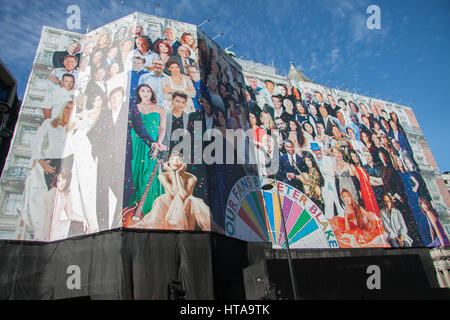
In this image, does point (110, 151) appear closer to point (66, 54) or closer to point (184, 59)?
point (184, 59)

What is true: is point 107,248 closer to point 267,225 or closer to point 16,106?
point 267,225

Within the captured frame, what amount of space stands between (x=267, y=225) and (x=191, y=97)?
11111mm

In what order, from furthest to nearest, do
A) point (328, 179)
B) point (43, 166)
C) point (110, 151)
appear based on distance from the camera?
point (328, 179)
point (43, 166)
point (110, 151)

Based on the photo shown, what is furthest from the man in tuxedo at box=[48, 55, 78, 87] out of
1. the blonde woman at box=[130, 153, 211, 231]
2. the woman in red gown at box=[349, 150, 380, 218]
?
the woman in red gown at box=[349, 150, 380, 218]

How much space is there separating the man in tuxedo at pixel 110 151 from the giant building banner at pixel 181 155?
0.27 ft

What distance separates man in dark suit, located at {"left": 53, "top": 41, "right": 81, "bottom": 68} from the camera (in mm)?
23859

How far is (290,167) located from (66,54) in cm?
2043

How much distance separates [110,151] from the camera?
1961cm

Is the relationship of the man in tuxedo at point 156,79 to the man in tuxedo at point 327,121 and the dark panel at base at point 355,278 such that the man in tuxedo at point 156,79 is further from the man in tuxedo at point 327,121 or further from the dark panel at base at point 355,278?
the man in tuxedo at point 327,121

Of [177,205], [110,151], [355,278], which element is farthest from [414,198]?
[110,151]

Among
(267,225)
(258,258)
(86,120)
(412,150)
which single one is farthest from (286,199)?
(412,150)

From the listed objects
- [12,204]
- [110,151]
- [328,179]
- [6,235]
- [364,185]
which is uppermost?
[328,179]

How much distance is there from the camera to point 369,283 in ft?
81.6

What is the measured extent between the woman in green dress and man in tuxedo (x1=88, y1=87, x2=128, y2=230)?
76cm
